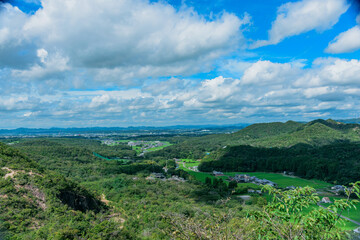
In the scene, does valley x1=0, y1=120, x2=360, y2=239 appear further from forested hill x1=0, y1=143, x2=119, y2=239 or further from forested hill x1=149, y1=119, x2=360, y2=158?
forested hill x1=149, y1=119, x2=360, y2=158

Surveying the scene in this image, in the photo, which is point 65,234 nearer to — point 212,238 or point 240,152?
point 212,238

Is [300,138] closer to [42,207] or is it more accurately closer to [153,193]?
[153,193]

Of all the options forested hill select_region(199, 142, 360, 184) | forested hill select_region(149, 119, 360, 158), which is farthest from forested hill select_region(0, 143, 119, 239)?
forested hill select_region(149, 119, 360, 158)

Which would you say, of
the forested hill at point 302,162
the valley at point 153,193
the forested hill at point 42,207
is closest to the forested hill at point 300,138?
the valley at point 153,193

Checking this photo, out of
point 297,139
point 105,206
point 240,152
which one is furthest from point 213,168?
point 297,139

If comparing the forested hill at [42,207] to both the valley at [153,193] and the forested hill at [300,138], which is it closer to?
the valley at [153,193]

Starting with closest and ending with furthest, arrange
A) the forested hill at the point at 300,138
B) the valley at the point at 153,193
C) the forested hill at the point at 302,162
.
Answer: the valley at the point at 153,193
the forested hill at the point at 302,162
the forested hill at the point at 300,138

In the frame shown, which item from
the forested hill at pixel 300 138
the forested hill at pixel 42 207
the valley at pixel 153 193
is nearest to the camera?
the valley at pixel 153 193

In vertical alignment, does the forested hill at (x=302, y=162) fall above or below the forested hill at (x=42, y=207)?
below

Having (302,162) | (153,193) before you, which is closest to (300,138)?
(302,162)
